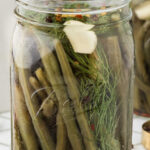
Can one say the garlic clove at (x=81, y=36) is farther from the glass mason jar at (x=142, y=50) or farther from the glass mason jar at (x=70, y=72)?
the glass mason jar at (x=142, y=50)

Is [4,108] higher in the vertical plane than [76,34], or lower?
lower

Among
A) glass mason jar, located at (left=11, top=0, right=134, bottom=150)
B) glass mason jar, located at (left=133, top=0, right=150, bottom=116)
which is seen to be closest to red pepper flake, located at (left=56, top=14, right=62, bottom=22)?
glass mason jar, located at (left=11, top=0, right=134, bottom=150)

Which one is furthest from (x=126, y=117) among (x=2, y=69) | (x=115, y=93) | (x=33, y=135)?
(x=2, y=69)

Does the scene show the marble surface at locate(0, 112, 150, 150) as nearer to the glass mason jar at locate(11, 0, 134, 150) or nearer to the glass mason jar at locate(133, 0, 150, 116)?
the glass mason jar at locate(133, 0, 150, 116)

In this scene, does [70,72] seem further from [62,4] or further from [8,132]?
[8,132]

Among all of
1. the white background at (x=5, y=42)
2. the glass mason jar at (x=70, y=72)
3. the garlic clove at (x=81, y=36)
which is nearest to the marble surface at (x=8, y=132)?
the white background at (x=5, y=42)

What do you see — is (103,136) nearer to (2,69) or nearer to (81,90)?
(81,90)
